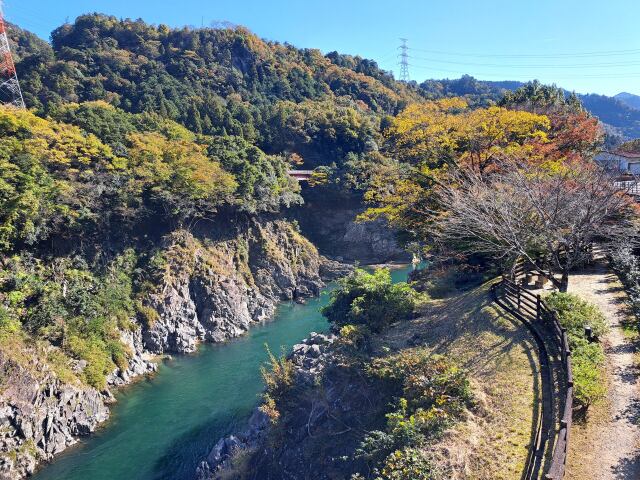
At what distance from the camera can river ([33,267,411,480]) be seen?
53.0 feet

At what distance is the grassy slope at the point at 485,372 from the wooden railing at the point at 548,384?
255mm

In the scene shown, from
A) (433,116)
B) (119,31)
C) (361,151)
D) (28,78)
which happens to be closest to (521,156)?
(433,116)

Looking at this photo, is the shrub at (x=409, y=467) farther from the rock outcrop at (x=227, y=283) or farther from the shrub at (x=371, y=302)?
the rock outcrop at (x=227, y=283)

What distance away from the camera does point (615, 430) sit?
866cm

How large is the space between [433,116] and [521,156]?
4.66m

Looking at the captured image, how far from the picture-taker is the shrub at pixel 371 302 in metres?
16.9

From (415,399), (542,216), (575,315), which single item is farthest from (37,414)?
(542,216)

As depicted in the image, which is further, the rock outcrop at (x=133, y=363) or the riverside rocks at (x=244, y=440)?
the rock outcrop at (x=133, y=363)

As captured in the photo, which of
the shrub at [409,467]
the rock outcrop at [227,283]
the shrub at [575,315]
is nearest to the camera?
the shrub at [409,467]

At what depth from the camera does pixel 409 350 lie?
Result: 45.0 ft

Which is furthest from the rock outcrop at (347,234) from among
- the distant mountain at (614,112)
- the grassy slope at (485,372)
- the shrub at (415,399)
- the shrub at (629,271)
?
the distant mountain at (614,112)

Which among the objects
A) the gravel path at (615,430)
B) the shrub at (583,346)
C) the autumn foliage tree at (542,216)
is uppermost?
the autumn foliage tree at (542,216)

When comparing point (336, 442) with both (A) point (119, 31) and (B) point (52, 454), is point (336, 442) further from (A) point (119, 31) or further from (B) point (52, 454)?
(A) point (119, 31)

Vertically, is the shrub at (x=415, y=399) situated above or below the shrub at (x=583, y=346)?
below
